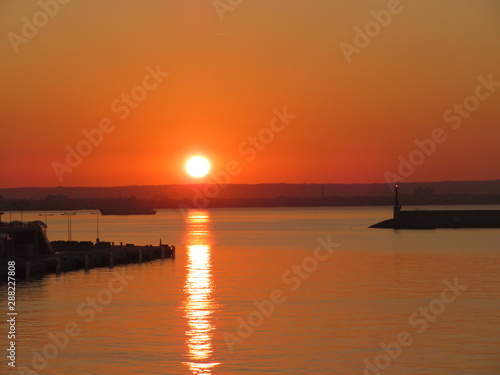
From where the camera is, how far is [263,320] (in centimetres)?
4488

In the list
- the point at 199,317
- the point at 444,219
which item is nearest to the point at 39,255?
the point at 199,317

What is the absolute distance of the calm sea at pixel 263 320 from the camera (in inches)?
1340

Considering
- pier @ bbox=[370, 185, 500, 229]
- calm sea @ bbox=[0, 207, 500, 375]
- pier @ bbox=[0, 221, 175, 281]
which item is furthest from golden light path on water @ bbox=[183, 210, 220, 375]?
pier @ bbox=[370, 185, 500, 229]

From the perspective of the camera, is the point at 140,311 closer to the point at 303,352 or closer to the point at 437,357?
the point at 303,352

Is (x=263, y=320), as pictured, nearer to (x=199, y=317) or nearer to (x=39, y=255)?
(x=199, y=317)

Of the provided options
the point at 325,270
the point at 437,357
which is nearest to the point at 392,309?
the point at 437,357

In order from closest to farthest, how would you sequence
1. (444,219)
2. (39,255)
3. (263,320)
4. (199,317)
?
(263,320) → (199,317) → (39,255) → (444,219)

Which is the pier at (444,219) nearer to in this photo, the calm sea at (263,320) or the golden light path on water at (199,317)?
the calm sea at (263,320)

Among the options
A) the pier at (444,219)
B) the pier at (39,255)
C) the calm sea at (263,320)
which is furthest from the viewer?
the pier at (444,219)

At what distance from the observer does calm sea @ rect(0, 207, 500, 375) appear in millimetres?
34031

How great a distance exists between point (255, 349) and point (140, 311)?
14.3 meters

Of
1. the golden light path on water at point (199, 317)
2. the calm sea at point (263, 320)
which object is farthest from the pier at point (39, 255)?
the golden light path on water at point (199, 317)

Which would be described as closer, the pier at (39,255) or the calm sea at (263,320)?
the calm sea at (263,320)

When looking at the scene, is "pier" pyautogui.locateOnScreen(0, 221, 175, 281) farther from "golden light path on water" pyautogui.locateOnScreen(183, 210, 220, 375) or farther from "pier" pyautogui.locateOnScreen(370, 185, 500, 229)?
"pier" pyautogui.locateOnScreen(370, 185, 500, 229)
